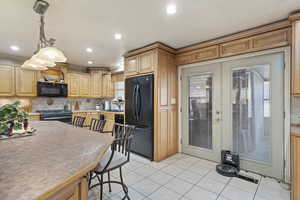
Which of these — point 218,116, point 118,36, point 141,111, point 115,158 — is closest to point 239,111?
point 218,116

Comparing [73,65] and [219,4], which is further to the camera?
[73,65]

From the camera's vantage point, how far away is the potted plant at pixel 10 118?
1607 mm

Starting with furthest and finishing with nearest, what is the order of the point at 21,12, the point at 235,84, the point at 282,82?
the point at 235,84 → the point at 282,82 → the point at 21,12

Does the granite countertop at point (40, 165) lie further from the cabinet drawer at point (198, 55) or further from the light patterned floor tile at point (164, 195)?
the cabinet drawer at point (198, 55)

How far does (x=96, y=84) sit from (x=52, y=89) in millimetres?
1401

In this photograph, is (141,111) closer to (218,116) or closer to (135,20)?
(218,116)

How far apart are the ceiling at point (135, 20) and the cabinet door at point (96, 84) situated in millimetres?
2220

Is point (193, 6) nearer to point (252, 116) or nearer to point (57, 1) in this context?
point (57, 1)

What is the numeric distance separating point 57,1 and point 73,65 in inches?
143

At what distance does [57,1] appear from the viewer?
5.58 ft

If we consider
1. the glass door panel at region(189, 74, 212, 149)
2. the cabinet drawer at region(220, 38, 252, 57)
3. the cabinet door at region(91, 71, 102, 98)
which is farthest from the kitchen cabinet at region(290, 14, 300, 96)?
the cabinet door at region(91, 71, 102, 98)

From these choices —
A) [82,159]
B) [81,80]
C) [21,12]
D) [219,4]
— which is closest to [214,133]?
[219,4]

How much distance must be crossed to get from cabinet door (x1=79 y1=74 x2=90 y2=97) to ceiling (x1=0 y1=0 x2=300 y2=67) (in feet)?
6.74

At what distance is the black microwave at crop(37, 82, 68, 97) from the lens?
4070 millimetres
